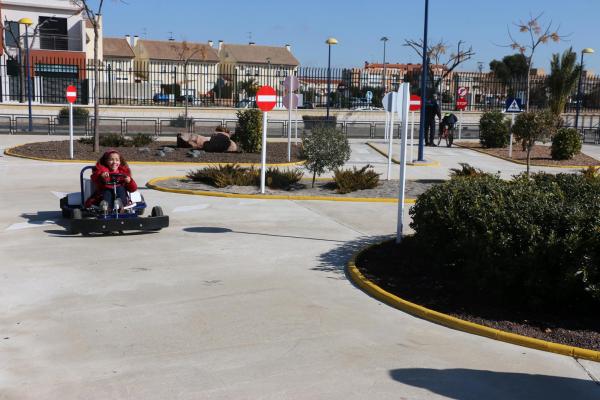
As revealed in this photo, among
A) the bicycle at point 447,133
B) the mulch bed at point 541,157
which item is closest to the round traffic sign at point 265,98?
the mulch bed at point 541,157

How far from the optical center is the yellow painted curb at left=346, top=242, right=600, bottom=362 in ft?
19.5

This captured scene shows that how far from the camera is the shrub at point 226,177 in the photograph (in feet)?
51.6

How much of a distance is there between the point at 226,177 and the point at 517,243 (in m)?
9.65

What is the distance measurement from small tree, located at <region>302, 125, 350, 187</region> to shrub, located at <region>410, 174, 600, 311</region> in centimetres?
737

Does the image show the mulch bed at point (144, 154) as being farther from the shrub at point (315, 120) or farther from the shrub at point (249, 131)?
the shrub at point (315, 120)

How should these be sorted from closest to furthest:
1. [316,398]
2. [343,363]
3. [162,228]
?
[316,398] → [343,363] → [162,228]

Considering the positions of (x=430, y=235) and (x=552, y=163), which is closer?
(x=430, y=235)

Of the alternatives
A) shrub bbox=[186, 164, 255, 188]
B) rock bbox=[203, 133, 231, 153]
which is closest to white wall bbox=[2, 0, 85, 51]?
rock bbox=[203, 133, 231, 153]

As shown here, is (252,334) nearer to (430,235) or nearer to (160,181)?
(430,235)

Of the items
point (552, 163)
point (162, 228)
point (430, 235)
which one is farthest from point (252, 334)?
point (552, 163)

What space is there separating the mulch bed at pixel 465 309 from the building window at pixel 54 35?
166 ft

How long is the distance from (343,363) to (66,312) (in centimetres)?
290

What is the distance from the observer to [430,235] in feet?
26.2

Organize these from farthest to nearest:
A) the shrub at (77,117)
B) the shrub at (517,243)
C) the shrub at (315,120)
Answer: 1. the shrub at (315,120)
2. the shrub at (77,117)
3. the shrub at (517,243)
